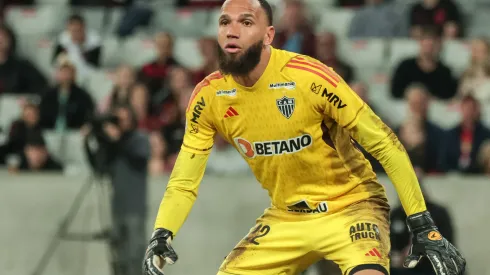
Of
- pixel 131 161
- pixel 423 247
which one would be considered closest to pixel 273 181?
pixel 423 247

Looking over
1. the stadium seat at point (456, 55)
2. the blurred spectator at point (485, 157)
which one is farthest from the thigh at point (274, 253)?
the stadium seat at point (456, 55)

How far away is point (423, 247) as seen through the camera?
565 cm

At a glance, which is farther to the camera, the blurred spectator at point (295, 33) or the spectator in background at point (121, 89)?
the blurred spectator at point (295, 33)

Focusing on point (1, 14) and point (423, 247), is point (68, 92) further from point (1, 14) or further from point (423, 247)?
point (423, 247)

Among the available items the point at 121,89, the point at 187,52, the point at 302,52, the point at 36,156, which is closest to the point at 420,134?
the point at 302,52

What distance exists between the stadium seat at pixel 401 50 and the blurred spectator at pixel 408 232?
254cm

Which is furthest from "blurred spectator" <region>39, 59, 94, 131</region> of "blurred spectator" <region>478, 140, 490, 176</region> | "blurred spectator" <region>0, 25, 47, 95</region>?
"blurred spectator" <region>478, 140, 490, 176</region>

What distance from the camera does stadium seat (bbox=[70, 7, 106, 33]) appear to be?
13742 mm

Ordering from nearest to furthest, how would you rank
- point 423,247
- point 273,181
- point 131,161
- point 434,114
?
1. point 423,247
2. point 273,181
3. point 131,161
4. point 434,114

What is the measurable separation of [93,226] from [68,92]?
71.1 inches

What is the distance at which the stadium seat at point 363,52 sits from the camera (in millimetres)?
11953

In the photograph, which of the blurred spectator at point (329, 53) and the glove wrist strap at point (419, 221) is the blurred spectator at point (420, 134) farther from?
the glove wrist strap at point (419, 221)

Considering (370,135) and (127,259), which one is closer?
(370,135)

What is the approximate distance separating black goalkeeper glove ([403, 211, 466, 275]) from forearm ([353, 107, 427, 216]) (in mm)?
69
